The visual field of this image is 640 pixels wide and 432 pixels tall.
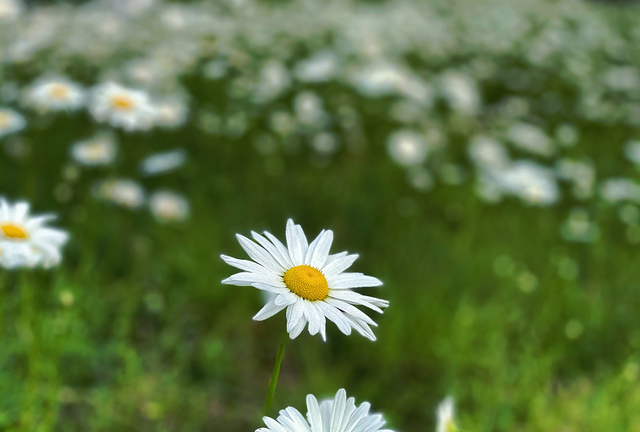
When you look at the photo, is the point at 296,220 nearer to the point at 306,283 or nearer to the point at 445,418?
the point at 445,418

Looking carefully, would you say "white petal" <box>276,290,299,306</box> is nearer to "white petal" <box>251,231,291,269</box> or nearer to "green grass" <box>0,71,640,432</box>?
"white petal" <box>251,231,291,269</box>

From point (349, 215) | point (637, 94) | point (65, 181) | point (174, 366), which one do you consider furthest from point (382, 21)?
point (174, 366)

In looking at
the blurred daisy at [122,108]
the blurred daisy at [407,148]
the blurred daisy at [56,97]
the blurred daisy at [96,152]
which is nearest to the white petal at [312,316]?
the blurred daisy at [122,108]

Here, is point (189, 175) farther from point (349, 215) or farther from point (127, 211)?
point (349, 215)

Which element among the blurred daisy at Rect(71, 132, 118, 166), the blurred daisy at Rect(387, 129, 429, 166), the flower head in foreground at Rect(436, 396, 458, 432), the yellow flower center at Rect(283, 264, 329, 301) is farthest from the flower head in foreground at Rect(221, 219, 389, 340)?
the blurred daisy at Rect(387, 129, 429, 166)

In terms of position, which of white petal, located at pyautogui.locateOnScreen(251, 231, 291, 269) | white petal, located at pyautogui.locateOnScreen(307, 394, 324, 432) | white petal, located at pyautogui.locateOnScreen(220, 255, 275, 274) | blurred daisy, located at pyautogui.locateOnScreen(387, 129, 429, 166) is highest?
blurred daisy, located at pyautogui.locateOnScreen(387, 129, 429, 166)
